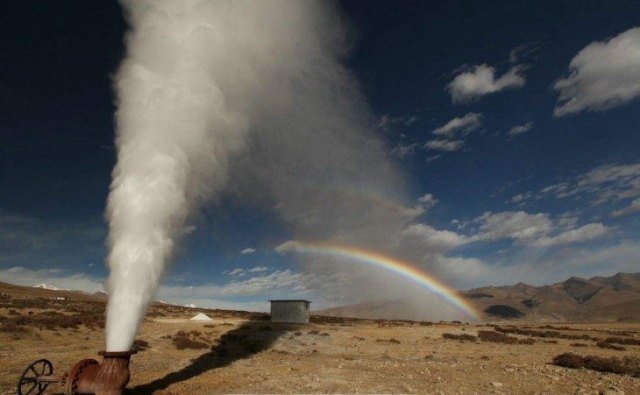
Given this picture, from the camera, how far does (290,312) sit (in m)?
53.2

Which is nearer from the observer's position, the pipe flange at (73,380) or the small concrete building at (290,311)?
the pipe flange at (73,380)

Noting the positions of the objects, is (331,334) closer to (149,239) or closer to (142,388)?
(142,388)

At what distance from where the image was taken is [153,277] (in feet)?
42.2

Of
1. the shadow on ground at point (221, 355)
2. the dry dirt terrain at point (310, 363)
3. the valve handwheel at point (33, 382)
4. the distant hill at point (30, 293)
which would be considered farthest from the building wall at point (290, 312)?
the distant hill at point (30, 293)

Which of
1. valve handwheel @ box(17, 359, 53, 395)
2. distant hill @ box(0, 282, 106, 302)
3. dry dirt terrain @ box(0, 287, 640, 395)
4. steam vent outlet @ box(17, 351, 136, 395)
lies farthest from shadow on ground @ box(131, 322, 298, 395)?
distant hill @ box(0, 282, 106, 302)

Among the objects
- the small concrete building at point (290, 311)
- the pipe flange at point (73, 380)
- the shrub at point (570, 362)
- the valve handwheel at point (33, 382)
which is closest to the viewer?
the pipe flange at point (73, 380)

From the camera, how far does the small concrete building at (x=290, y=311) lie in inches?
2078

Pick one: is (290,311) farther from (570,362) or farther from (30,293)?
(30,293)

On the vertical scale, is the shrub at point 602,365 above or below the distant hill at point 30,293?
below

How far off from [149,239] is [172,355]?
1538cm

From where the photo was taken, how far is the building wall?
52812 mm

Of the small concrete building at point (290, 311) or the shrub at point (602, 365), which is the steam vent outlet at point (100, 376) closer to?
the shrub at point (602, 365)

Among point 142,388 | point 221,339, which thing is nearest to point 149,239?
point 142,388

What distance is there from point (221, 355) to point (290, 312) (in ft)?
95.3
